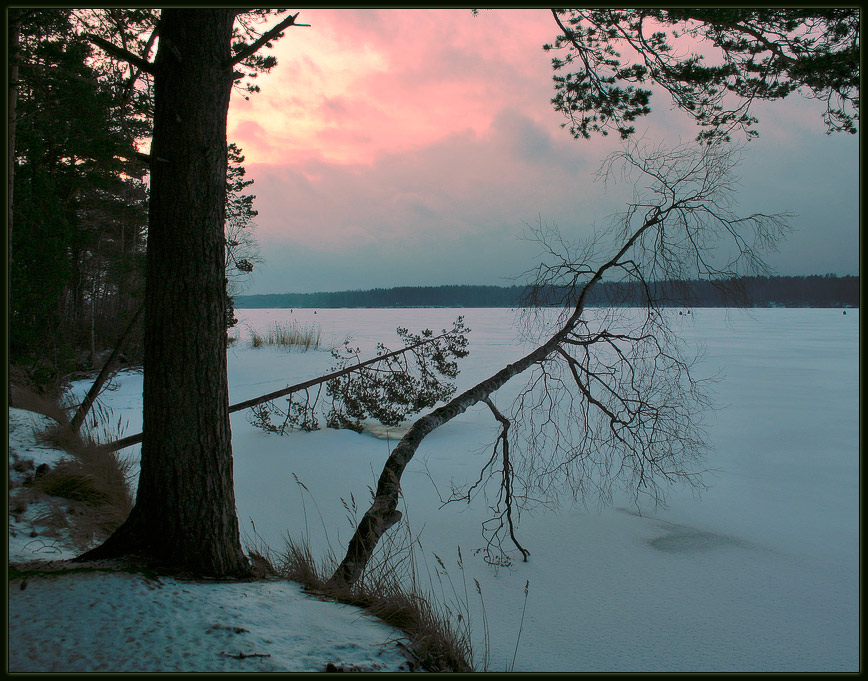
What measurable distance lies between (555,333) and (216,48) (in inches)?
136

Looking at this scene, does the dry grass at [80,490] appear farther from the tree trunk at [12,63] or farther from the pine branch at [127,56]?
the pine branch at [127,56]

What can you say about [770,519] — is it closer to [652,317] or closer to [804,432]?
[652,317]

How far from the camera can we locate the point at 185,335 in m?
2.66

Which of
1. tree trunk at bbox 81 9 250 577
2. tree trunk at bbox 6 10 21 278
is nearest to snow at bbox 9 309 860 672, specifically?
tree trunk at bbox 81 9 250 577

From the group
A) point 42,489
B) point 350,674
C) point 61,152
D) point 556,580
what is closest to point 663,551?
point 556,580

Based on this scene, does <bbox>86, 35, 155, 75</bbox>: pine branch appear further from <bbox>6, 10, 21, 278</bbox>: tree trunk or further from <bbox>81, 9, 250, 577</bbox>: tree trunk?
<bbox>6, 10, 21, 278</bbox>: tree trunk

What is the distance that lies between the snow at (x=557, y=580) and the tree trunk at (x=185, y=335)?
302mm

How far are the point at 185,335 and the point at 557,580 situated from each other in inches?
142

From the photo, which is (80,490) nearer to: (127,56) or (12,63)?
(127,56)

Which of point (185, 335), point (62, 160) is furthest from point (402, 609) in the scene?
point (62, 160)

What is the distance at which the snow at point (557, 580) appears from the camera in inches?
83.1

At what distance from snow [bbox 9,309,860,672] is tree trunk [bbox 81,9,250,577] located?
30 centimetres

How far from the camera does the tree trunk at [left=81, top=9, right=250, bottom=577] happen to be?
2.63 m

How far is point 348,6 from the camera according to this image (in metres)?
3.17
